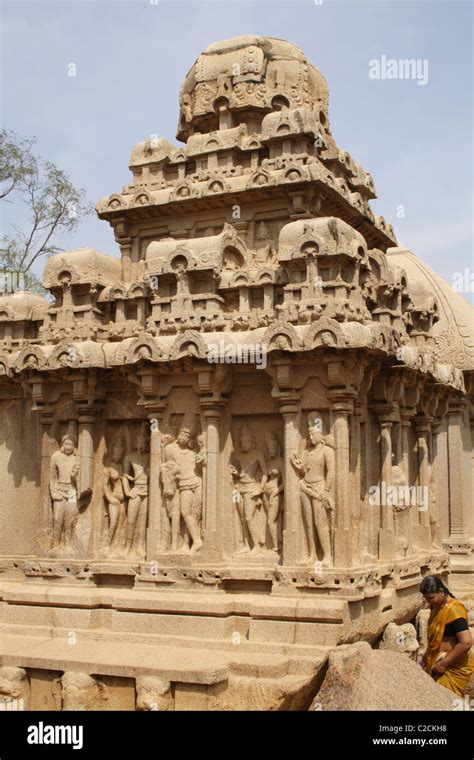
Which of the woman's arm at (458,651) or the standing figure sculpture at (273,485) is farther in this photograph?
the standing figure sculpture at (273,485)

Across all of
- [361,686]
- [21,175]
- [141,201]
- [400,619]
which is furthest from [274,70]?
[21,175]

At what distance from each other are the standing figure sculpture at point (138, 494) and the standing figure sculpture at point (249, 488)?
1.47 metres

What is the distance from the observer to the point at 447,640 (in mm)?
9008

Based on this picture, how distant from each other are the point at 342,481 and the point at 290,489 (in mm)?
697

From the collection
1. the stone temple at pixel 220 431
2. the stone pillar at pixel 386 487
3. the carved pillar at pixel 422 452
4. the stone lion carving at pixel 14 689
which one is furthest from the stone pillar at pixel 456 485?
the stone lion carving at pixel 14 689

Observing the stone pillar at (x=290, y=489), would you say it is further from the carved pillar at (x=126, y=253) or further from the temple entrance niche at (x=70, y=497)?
the carved pillar at (x=126, y=253)

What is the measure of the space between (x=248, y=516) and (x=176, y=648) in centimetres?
198

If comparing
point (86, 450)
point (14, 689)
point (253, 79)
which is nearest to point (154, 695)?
point (14, 689)

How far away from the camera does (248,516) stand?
11.6 m

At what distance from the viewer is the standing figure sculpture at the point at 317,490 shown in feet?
35.7

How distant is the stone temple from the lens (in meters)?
10.6

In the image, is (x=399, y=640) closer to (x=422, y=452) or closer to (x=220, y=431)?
(x=220, y=431)

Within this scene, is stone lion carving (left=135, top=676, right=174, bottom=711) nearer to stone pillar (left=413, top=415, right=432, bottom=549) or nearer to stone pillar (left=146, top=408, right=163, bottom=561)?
stone pillar (left=146, top=408, right=163, bottom=561)
